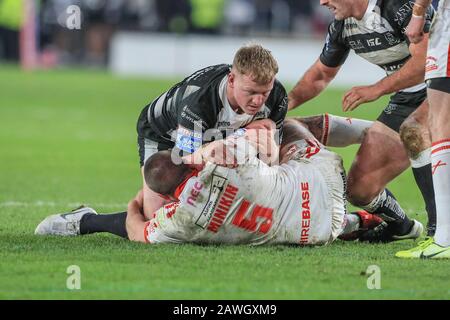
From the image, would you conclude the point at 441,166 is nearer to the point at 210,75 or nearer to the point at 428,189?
the point at 428,189

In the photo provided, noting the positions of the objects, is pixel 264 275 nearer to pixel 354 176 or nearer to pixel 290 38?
pixel 354 176

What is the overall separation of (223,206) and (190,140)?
1.59ft

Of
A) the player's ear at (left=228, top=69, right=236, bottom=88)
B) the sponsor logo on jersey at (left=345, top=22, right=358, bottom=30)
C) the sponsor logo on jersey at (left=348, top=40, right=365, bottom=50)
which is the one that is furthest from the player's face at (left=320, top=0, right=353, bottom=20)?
the player's ear at (left=228, top=69, right=236, bottom=88)

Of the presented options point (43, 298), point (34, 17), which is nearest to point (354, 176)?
point (43, 298)

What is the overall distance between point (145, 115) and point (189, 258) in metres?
1.82

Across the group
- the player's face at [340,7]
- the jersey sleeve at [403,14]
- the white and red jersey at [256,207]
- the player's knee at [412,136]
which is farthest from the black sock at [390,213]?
the player's face at [340,7]

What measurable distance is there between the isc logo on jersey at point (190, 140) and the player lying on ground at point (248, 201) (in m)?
→ 0.08

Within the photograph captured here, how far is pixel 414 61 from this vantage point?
7.32m

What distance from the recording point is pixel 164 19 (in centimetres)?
3059

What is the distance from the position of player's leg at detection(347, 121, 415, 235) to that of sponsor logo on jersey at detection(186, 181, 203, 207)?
1484mm

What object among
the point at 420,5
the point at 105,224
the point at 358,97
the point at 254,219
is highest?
the point at 420,5

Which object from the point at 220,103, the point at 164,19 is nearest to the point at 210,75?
the point at 220,103

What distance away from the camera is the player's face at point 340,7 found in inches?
303

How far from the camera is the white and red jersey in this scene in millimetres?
6824
